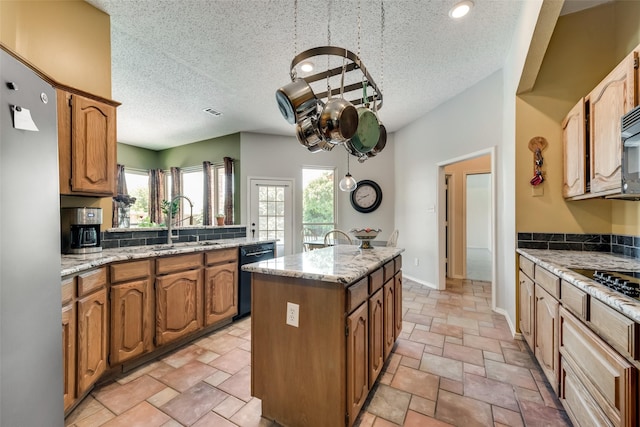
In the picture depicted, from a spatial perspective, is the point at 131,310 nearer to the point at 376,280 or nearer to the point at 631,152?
the point at 376,280

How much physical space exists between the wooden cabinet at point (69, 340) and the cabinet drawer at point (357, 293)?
153 centimetres

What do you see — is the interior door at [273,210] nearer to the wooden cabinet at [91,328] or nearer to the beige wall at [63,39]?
the beige wall at [63,39]

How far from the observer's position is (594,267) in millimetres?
1574

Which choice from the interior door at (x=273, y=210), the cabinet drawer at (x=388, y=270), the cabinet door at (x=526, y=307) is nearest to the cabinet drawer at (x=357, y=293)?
the cabinet drawer at (x=388, y=270)

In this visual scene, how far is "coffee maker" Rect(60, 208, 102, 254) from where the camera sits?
6.36 ft

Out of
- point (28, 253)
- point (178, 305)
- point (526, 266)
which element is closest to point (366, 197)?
point (526, 266)

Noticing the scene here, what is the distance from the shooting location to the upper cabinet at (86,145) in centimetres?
183

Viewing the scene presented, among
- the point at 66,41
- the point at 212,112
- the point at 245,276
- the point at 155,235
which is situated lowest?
the point at 245,276

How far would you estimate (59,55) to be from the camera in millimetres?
1943

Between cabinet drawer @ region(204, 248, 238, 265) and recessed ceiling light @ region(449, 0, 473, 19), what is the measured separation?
290cm

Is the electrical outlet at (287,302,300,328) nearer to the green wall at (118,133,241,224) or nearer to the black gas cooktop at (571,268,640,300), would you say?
the black gas cooktop at (571,268,640,300)

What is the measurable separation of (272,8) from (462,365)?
10.4 feet

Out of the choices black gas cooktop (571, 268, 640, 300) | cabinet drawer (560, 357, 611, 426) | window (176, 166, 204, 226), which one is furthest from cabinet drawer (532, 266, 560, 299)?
window (176, 166, 204, 226)

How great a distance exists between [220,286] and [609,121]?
3.25 m
